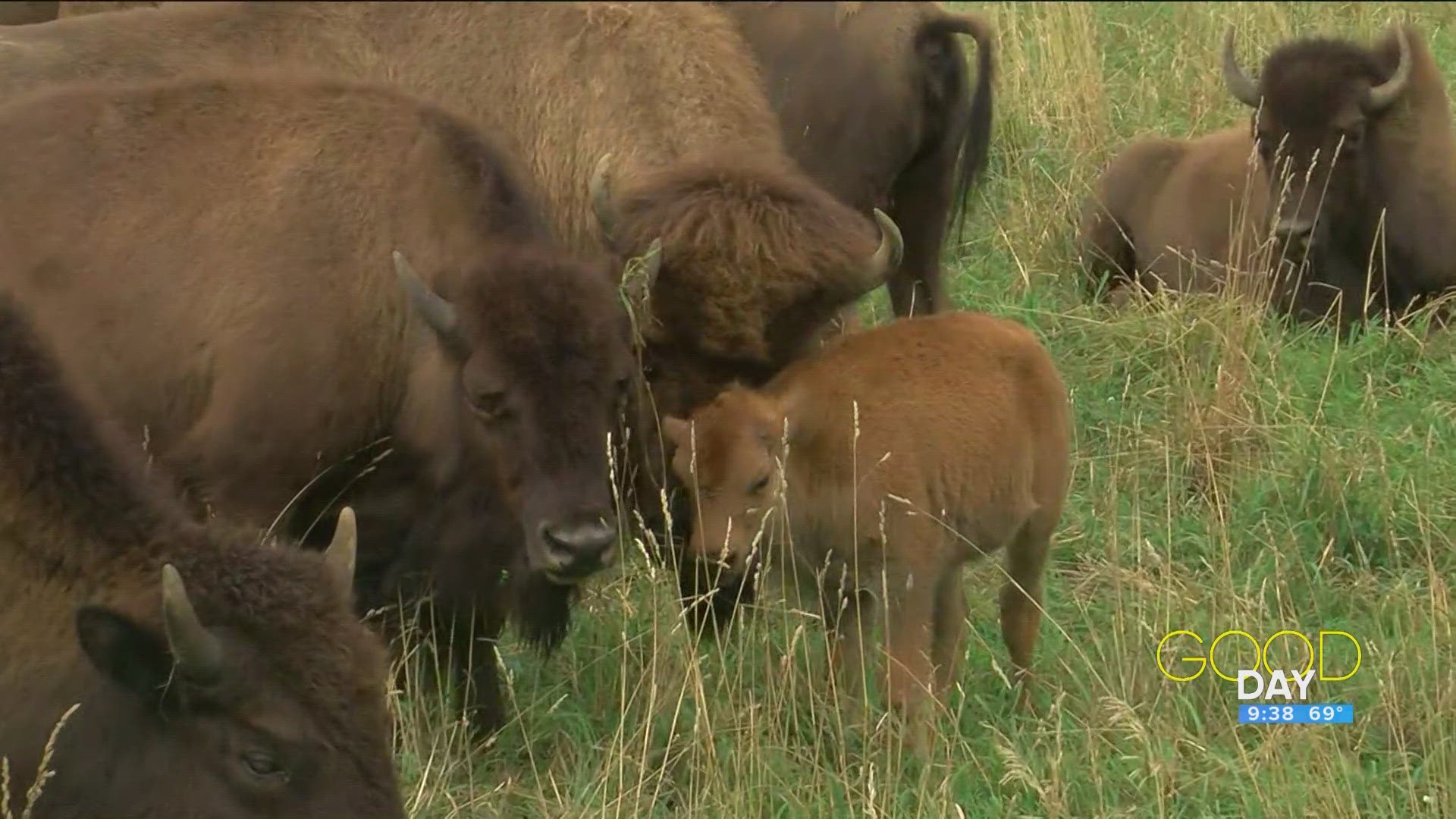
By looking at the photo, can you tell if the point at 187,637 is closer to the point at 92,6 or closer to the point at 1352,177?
the point at 1352,177

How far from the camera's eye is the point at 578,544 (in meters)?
4.39

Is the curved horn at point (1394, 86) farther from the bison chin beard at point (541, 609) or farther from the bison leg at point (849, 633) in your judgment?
the bison chin beard at point (541, 609)

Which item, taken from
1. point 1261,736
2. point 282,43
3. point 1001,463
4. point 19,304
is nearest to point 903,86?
point 282,43

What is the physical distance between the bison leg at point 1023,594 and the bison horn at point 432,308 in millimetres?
1528

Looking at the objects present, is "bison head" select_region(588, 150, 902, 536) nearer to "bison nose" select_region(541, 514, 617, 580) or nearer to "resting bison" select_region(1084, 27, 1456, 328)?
"bison nose" select_region(541, 514, 617, 580)

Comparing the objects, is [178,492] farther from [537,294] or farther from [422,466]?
[537,294]

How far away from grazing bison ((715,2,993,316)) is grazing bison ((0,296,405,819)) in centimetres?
406

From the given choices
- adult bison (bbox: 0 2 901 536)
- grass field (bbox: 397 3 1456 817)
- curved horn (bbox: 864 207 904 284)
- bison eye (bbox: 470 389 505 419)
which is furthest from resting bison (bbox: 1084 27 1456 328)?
bison eye (bbox: 470 389 505 419)

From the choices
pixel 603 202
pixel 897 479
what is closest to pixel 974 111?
pixel 603 202

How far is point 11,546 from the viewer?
3564 millimetres

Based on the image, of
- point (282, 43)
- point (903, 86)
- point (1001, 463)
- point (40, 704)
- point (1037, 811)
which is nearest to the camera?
point (40, 704)

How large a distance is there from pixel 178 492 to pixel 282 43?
232cm

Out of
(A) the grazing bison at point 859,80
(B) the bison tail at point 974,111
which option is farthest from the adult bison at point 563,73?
(B) the bison tail at point 974,111

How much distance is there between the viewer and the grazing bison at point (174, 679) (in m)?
3.43
